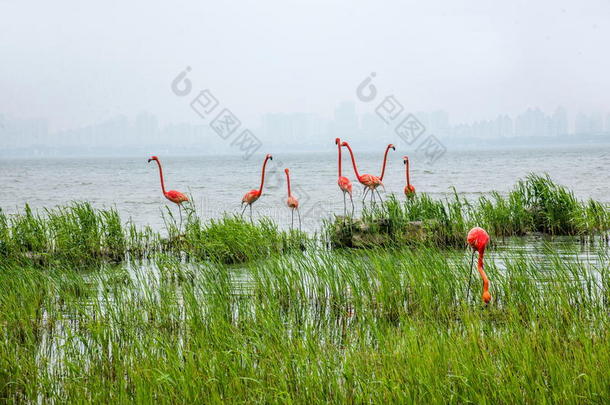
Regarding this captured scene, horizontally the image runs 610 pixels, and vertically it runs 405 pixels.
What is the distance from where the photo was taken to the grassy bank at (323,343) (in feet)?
13.2

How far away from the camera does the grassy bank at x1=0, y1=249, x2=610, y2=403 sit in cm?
403

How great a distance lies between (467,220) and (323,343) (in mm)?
7581

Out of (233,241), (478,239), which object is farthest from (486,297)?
(233,241)

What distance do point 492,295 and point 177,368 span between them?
11.8 feet

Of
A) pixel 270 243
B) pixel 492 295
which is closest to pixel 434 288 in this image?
pixel 492 295

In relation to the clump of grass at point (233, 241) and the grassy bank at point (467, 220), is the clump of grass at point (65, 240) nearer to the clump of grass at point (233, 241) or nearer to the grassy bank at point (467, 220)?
the clump of grass at point (233, 241)

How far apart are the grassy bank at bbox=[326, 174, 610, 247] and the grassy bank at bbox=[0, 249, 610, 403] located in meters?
4.17

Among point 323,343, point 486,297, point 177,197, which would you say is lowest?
point 323,343

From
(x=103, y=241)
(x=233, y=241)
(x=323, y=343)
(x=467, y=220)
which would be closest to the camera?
(x=323, y=343)

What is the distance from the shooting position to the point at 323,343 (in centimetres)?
549

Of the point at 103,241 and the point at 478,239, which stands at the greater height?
the point at 478,239

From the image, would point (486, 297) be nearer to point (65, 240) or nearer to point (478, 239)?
point (478, 239)

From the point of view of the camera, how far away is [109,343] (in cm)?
553

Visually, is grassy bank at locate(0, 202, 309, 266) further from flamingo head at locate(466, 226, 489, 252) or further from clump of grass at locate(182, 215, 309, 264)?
flamingo head at locate(466, 226, 489, 252)
